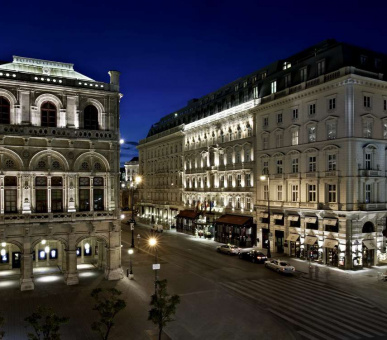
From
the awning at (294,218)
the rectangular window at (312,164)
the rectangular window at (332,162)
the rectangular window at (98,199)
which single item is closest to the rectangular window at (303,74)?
the rectangular window at (312,164)

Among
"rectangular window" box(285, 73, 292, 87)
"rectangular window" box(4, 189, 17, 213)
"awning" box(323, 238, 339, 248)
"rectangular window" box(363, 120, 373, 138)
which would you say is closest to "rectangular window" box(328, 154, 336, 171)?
"rectangular window" box(363, 120, 373, 138)

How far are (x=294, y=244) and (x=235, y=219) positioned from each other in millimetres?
12628

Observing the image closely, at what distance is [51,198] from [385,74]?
41322 millimetres

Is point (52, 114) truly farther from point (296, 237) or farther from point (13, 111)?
point (296, 237)

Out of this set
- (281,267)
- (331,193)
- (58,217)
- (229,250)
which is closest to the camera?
(58,217)

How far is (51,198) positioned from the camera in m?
36.3

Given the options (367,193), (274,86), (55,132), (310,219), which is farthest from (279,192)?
(55,132)

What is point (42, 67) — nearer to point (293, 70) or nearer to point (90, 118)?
point (90, 118)

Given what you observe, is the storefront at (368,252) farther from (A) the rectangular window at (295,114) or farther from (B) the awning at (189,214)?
(B) the awning at (189,214)

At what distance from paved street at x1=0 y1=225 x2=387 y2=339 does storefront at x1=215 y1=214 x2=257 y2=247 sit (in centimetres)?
1210

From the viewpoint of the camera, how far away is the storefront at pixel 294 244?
1925 inches

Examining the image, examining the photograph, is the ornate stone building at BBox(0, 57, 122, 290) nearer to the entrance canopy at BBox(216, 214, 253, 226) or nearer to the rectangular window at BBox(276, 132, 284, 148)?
the rectangular window at BBox(276, 132, 284, 148)

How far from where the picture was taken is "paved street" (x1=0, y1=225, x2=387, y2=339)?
78.3 feet

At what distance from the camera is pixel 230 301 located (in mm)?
30219
